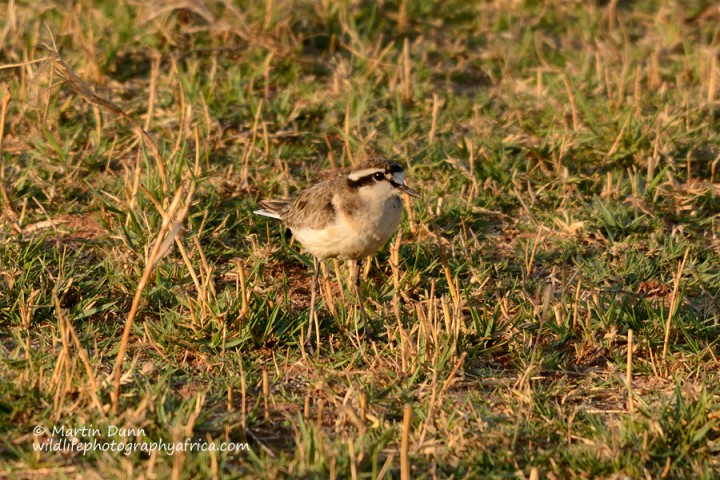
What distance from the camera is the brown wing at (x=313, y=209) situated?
661 centimetres

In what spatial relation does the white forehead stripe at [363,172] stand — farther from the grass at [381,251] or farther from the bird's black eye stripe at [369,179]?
the grass at [381,251]

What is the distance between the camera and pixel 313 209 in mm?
6750

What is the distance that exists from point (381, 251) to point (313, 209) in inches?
31.0

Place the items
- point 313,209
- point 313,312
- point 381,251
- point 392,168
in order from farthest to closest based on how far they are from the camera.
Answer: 1. point 381,251
2. point 313,209
3. point 392,168
4. point 313,312

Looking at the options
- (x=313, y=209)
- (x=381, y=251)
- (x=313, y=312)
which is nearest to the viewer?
(x=313, y=312)

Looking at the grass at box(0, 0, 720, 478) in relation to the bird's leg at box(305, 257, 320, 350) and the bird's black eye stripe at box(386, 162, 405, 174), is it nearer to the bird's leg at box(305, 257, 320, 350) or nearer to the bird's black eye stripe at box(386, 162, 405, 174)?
the bird's leg at box(305, 257, 320, 350)

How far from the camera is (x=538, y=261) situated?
24.3 ft

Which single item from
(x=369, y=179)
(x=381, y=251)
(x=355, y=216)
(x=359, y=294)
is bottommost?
(x=381, y=251)

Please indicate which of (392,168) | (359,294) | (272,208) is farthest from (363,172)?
(272,208)

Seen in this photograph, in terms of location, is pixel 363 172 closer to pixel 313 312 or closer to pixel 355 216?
pixel 355 216

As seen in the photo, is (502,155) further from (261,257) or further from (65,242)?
(65,242)

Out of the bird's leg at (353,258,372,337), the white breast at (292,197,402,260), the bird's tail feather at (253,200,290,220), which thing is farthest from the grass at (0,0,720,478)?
the white breast at (292,197,402,260)

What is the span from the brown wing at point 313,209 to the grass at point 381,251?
353mm

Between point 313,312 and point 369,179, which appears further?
point 369,179
